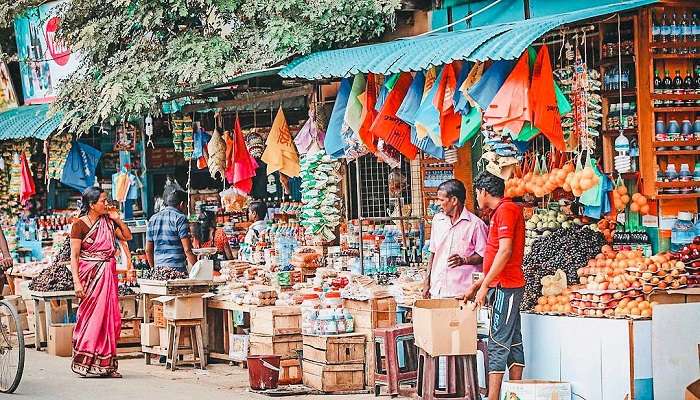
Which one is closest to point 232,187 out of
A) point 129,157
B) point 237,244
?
point 237,244

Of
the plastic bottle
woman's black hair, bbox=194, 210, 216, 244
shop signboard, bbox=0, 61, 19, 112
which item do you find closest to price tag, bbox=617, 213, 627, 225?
the plastic bottle

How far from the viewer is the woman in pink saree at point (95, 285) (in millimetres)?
12602

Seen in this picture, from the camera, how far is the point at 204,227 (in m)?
17.9

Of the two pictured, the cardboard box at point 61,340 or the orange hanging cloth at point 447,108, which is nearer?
the orange hanging cloth at point 447,108

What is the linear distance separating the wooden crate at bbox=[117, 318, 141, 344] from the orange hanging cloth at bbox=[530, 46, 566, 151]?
22.2ft

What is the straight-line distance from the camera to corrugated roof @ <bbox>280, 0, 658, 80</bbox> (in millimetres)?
9961

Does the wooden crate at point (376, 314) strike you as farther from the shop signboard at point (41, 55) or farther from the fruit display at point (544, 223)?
the shop signboard at point (41, 55)

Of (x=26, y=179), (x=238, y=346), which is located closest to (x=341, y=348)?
(x=238, y=346)

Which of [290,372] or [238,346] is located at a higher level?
[238,346]

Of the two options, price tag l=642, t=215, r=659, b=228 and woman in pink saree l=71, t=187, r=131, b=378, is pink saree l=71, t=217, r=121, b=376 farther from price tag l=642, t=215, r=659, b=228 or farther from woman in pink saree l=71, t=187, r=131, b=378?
price tag l=642, t=215, r=659, b=228

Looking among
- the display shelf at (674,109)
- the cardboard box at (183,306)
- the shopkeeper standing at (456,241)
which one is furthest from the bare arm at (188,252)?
the display shelf at (674,109)

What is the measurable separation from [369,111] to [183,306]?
297 cm

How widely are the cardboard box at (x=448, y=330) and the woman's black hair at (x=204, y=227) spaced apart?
8409 mm

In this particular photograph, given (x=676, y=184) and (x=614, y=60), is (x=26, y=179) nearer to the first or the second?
(x=614, y=60)
